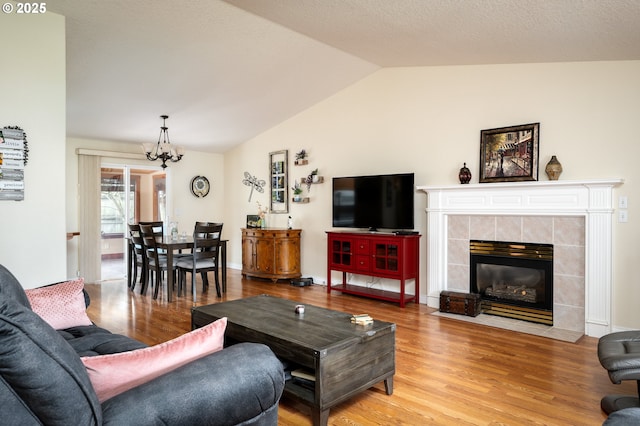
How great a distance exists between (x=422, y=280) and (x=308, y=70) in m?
3.07

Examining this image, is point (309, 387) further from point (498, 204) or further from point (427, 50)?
point (427, 50)

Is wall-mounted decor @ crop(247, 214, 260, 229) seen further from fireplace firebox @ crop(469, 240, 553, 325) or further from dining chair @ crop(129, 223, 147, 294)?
fireplace firebox @ crop(469, 240, 553, 325)

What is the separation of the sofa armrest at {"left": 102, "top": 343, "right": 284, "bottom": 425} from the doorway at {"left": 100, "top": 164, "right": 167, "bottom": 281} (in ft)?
20.9

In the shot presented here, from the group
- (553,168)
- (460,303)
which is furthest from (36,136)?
(553,168)

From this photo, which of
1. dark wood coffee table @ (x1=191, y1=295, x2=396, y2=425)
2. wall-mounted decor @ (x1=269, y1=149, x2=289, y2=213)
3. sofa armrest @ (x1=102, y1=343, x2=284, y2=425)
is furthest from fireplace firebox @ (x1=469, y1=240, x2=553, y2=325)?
sofa armrest @ (x1=102, y1=343, x2=284, y2=425)

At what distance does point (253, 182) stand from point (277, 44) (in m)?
3.60

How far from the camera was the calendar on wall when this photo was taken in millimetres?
3160

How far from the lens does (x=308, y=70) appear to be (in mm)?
5207

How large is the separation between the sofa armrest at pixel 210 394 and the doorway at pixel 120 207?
20.9 feet

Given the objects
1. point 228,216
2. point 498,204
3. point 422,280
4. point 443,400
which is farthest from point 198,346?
point 228,216

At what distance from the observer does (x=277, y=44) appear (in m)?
4.37

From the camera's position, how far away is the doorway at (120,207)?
6957 millimetres

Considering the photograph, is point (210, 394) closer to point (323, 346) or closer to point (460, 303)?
point (323, 346)

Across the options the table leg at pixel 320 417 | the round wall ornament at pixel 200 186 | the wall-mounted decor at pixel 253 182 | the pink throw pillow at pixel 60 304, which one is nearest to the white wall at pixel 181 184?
the round wall ornament at pixel 200 186
